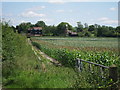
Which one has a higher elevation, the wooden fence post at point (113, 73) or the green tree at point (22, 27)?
the green tree at point (22, 27)

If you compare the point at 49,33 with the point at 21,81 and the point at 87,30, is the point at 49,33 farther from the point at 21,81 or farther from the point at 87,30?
the point at 21,81

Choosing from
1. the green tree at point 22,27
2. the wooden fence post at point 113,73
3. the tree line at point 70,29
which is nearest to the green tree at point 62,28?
the tree line at point 70,29

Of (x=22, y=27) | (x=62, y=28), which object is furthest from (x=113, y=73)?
(x=62, y=28)

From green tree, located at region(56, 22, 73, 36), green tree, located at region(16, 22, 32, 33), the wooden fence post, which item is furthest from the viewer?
green tree, located at region(56, 22, 73, 36)

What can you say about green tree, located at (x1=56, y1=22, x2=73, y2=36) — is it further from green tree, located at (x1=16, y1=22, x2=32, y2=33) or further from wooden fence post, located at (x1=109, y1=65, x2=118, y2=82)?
wooden fence post, located at (x1=109, y1=65, x2=118, y2=82)

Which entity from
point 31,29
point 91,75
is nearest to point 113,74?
point 91,75

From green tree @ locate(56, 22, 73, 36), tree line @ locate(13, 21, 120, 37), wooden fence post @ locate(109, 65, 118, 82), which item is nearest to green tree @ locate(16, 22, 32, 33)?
tree line @ locate(13, 21, 120, 37)

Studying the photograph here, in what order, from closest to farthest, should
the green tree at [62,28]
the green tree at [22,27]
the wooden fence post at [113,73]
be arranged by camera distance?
the wooden fence post at [113,73] → the green tree at [22,27] → the green tree at [62,28]

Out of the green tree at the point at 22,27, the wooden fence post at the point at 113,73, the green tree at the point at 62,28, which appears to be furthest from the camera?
the green tree at the point at 62,28

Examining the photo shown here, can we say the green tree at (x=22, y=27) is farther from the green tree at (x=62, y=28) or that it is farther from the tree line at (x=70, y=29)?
the green tree at (x=62, y=28)

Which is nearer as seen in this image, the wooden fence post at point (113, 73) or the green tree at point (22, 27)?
the wooden fence post at point (113, 73)

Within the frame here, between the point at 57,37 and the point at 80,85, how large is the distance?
2874 cm

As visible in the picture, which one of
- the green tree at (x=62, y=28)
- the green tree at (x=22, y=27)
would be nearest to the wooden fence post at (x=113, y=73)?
the green tree at (x=22, y=27)

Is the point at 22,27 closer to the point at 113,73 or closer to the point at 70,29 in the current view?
the point at 70,29
